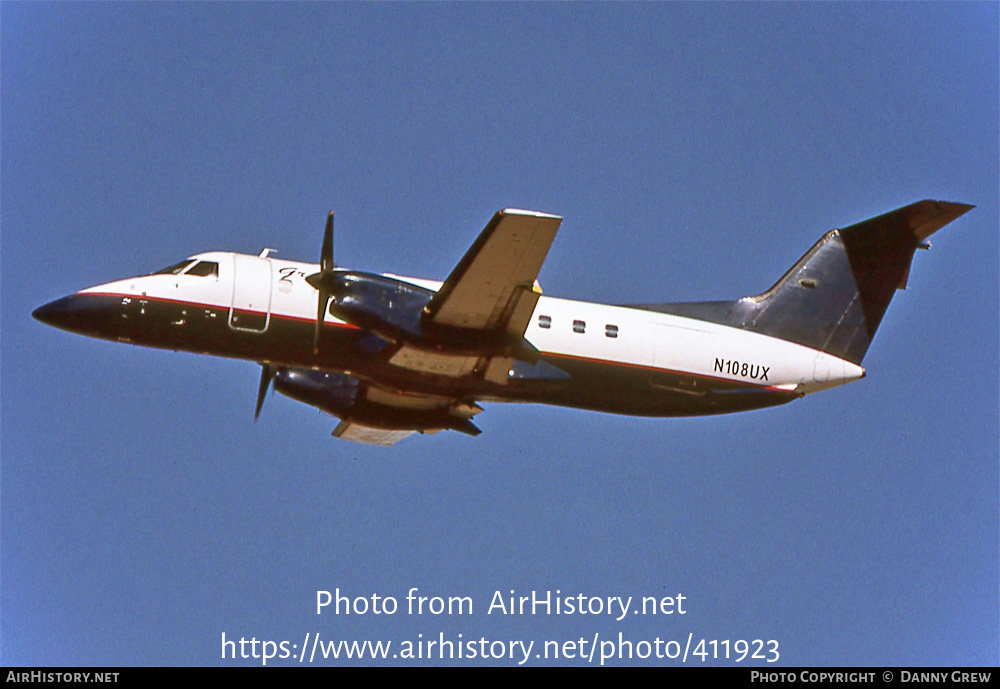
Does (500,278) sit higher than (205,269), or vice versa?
(205,269)

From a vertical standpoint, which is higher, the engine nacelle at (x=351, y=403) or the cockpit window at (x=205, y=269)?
the cockpit window at (x=205, y=269)

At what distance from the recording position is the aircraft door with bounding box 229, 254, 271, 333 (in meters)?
19.0

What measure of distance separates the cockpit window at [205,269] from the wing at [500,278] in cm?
337

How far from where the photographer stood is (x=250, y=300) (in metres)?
19.1

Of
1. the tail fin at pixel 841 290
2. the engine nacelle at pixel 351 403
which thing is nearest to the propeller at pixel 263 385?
the engine nacelle at pixel 351 403

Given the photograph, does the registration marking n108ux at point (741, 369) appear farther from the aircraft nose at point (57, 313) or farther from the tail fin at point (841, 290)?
the aircraft nose at point (57, 313)

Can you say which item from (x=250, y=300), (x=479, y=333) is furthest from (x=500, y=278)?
(x=250, y=300)

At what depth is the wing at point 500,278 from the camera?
675 inches

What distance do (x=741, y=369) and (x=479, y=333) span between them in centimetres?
438

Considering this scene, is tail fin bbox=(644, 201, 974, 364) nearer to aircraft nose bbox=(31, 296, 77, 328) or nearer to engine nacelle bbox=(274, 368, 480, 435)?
engine nacelle bbox=(274, 368, 480, 435)

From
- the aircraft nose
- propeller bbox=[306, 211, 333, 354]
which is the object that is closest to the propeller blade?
propeller bbox=[306, 211, 333, 354]

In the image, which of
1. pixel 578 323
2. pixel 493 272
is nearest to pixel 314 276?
pixel 493 272

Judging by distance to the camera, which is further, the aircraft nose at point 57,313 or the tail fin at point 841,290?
the tail fin at point 841,290

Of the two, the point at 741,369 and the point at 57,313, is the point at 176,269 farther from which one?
the point at 741,369
